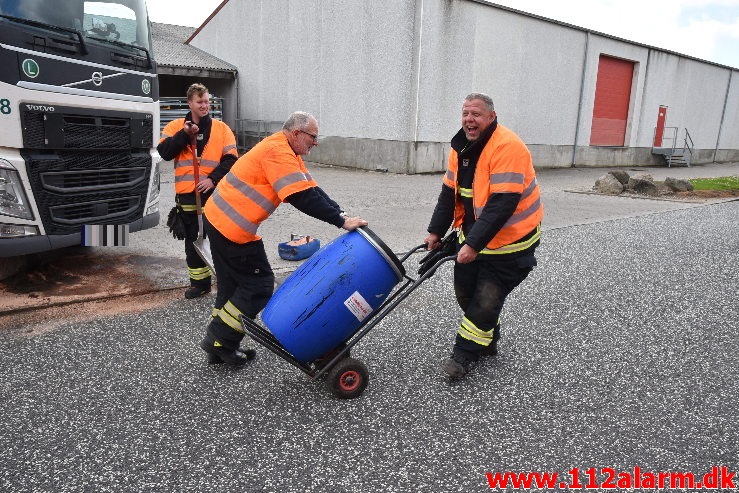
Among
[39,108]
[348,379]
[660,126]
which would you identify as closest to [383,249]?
[348,379]

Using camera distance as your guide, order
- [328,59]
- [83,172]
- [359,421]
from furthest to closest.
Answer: [328,59] → [83,172] → [359,421]

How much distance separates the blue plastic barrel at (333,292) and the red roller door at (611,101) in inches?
791

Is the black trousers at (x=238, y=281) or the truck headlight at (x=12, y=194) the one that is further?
the truck headlight at (x=12, y=194)

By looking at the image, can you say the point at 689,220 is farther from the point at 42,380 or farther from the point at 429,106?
the point at 42,380

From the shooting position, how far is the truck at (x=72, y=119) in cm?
375

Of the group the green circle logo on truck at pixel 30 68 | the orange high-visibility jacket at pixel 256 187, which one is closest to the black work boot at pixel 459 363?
the orange high-visibility jacket at pixel 256 187

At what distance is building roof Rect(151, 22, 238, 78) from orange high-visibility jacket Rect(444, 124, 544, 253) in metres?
18.0

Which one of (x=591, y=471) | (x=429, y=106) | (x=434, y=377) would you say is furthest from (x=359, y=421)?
(x=429, y=106)

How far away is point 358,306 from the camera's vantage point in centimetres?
284

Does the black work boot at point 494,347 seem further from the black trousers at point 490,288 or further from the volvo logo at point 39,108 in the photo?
the volvo logo at point 39,108

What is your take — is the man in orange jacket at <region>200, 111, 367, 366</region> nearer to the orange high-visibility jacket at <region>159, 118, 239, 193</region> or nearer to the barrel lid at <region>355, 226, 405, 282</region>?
the barrel lid at <region>355, 226, 405, 282</region>

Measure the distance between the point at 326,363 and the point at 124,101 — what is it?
294 cm

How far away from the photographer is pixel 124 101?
14.6ft

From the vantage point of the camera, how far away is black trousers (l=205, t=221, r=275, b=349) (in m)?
3.18
